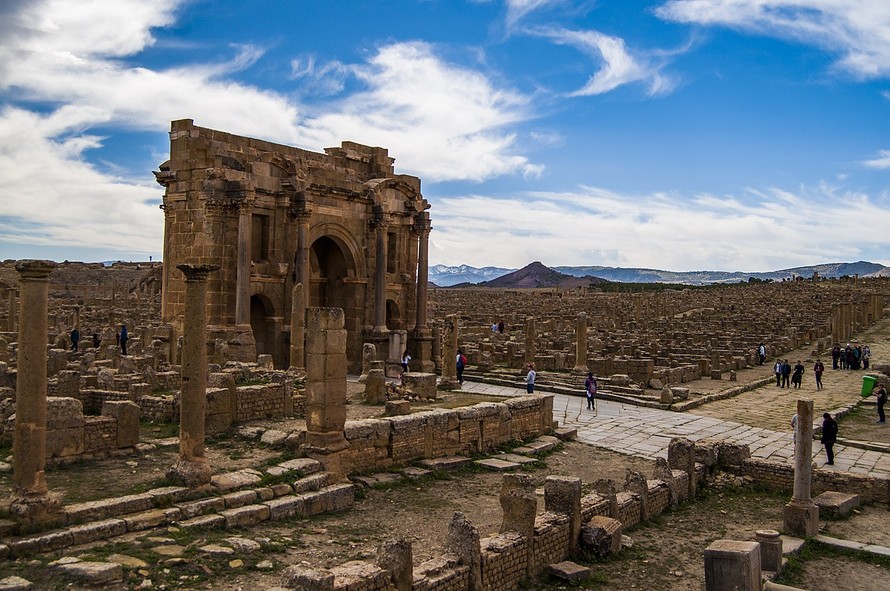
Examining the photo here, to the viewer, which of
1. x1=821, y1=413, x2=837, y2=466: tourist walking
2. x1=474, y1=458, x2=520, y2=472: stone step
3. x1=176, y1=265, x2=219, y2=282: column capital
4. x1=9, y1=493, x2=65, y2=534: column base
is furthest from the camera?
x1=821, y1=413, x2=837, y2=466: tourist walking

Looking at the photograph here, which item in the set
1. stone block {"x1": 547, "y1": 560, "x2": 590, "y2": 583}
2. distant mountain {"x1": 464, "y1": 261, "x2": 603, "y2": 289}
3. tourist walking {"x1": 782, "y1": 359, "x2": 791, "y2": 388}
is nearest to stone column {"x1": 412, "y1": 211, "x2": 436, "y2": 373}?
tourist walking {"x1": 782, "y1": 359, "x2": 791, "y2": 388}

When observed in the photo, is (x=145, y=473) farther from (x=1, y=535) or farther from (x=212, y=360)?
(x=212, y=360)

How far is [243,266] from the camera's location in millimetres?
22906

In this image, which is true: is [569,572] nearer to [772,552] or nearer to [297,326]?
[772,552]

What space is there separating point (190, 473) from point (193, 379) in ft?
4.18

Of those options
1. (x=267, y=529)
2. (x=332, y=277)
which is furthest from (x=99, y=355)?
(x=267, y=529)

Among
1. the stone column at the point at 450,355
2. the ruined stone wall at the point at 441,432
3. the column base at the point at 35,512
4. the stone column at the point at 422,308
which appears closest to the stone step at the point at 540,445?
the ruined stone wall at the point at 441,432

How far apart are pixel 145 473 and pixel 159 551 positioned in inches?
117

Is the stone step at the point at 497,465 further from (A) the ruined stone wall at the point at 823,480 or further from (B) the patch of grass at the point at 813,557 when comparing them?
(B) the patch of grass at the point at 813,557

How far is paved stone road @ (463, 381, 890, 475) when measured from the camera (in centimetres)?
1653

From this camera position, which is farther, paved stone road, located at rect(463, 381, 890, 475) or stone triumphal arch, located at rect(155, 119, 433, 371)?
stone triumphal arch, located at rect(155, 119, 433, 371)

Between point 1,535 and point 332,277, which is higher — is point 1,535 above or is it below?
below

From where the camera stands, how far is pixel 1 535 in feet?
28.0

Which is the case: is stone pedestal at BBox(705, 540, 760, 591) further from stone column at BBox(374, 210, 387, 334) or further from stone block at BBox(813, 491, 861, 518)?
stone column at BBox(374, 210, 387, 334)
